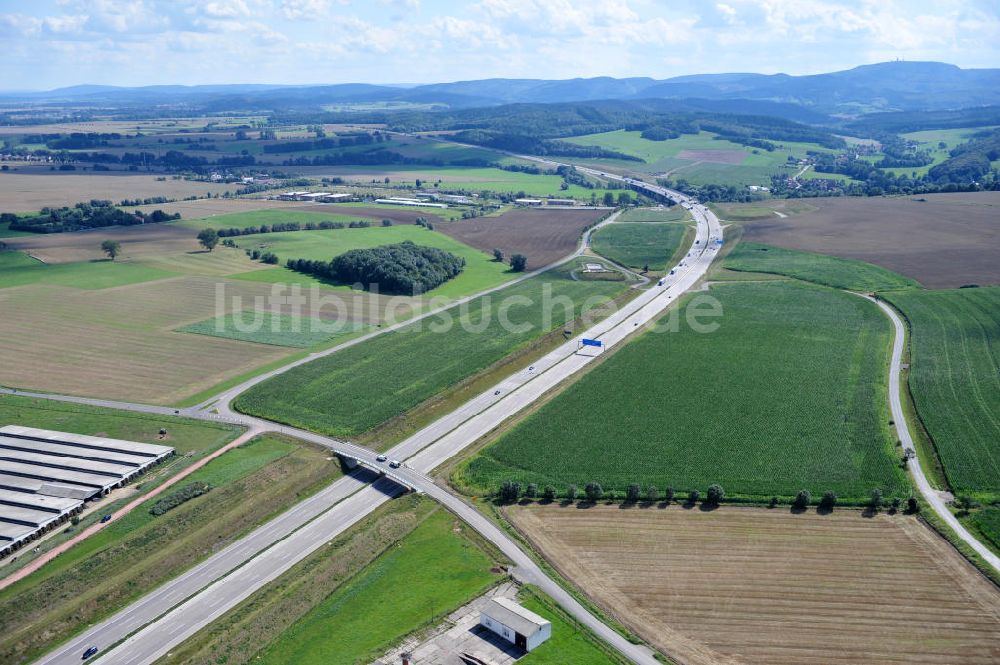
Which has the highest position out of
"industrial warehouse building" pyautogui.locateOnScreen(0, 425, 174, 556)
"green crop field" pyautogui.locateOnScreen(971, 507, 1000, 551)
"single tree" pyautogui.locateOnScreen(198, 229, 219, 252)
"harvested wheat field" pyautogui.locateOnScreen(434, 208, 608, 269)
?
"single tree" pyautogui.locateOnScreen(198, 229, 219, 252)

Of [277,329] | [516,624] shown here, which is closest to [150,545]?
[516,624]

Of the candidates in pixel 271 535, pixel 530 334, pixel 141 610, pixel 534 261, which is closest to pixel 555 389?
pixel 530 334

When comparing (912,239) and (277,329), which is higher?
(912,239)

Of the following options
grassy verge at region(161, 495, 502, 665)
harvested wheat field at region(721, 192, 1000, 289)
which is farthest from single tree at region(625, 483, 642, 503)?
harvested wheat field at region(721, 192, 1000, 289)

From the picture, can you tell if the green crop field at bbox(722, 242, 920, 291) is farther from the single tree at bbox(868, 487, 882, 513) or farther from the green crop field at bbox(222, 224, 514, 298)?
the single tree at bbox(868, 487, 882, 513)

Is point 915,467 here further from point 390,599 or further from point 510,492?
point 390,599

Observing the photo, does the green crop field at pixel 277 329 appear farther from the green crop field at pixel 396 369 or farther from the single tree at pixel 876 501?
the single tree at pixel 876 501
